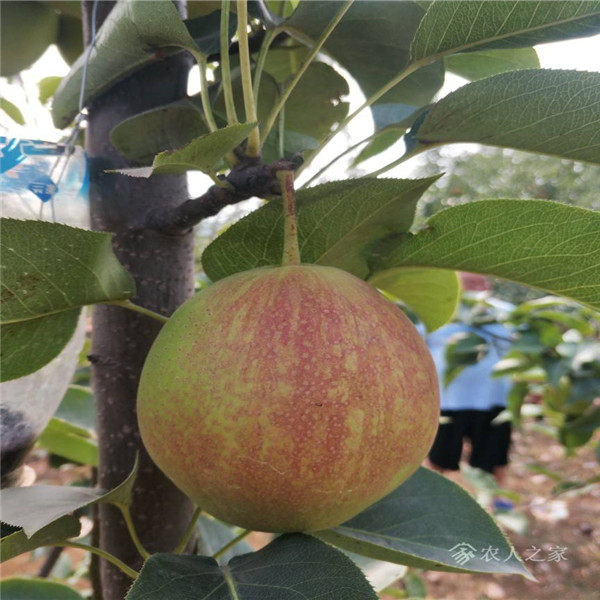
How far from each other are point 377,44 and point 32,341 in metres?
0.48

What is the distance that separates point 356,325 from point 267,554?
0.22 m

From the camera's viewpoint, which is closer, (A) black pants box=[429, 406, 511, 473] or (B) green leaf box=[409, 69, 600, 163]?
(B) green leaf box=[409, 69, 600, 163]

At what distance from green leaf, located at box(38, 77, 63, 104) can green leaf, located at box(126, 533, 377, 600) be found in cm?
91

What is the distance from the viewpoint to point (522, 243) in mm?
574

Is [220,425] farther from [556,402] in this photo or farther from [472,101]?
[556,402]

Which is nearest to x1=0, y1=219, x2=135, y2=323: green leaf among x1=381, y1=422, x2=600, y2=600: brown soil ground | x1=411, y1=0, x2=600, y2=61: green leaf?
x1=411, y1=0, x2=600, y2=61: green leaf

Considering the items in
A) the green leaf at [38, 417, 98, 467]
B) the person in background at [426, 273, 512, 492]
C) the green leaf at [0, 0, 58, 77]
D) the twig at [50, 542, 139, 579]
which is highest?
the green leaf at [0, 0, 58, 77]

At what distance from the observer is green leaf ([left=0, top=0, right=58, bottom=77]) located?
959 millimetres

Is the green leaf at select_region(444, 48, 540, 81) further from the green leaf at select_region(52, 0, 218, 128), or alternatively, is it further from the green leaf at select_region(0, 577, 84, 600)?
the green leaf at select_region(0, 577, 84, 600)

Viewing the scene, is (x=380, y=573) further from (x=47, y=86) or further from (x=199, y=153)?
(x=47, y=86)

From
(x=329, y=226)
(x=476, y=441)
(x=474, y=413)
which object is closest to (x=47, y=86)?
(x=329, y=226)

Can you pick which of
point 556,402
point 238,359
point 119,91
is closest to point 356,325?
point 238,359

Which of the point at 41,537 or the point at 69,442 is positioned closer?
the point at 41,537

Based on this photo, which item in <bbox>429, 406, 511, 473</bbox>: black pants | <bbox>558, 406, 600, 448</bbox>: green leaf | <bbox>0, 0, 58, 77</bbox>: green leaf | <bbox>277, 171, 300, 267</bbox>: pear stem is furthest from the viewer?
<bbox>429, 406, 511, 473</bbox>: black pants
